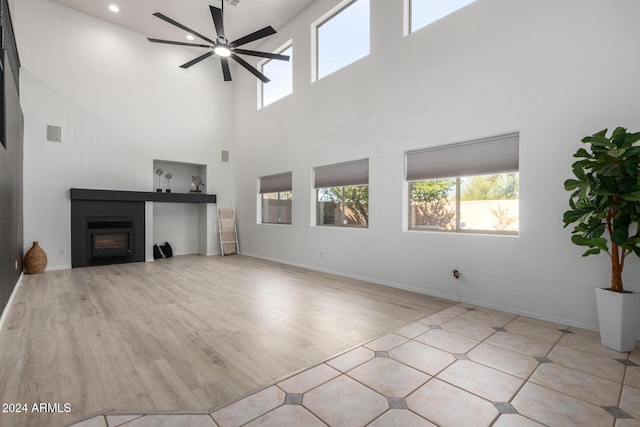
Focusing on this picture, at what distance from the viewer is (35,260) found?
539cm

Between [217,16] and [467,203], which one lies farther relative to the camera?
[217,16]

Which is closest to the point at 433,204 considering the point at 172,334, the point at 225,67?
the point at 172,334

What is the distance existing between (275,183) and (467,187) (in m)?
4.37

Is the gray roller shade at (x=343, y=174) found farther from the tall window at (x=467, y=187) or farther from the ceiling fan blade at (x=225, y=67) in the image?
the ceiling fan blade at (x=225, y=67)

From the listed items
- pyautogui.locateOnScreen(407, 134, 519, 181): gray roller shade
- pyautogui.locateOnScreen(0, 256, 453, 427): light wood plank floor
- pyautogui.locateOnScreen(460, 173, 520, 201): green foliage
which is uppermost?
pyautogui.locateOnScreen(407, 134, 519, 181): gray roller shade

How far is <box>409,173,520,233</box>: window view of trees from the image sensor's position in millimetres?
3502

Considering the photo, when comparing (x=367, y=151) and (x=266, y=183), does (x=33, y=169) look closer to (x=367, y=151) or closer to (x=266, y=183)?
(x=266, y=183)

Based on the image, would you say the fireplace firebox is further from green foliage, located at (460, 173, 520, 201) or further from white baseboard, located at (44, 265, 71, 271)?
green foliage, located at (460, 173, 520, 201)

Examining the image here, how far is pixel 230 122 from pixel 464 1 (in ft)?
20.6

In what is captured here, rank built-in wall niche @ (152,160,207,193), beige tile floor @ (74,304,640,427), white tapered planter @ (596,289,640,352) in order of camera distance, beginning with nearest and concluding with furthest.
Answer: beige tile floor @ (74,304,640,427), white tapered planter @ (596,289,640,352), built-in wall niche @ (152,160,207,193)

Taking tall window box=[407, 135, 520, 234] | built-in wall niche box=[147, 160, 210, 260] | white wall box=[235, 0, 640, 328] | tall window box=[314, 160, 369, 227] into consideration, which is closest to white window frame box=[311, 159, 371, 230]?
tall window box=[314, 160, 369, 227]

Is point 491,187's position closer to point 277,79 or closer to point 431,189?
point 431,189

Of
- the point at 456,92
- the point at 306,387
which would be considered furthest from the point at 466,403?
the point at 456,92

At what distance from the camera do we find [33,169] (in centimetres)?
565
